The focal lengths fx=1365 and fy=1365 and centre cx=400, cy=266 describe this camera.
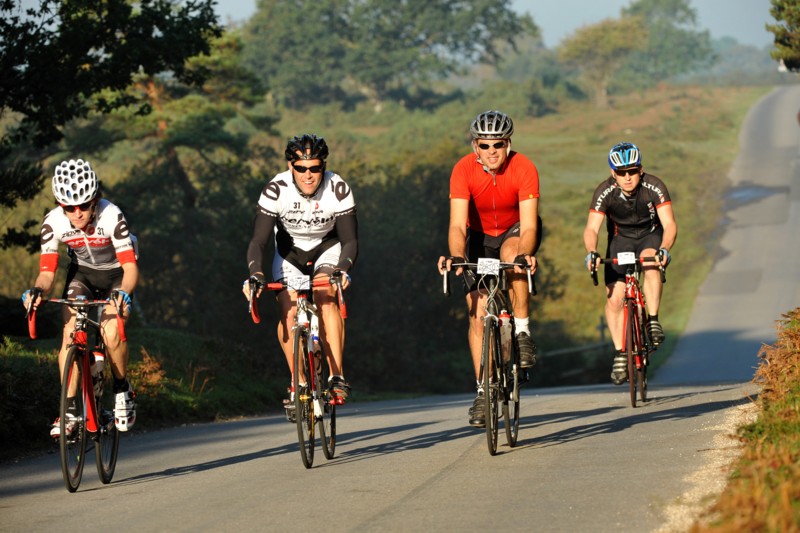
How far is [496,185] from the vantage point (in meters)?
11.0

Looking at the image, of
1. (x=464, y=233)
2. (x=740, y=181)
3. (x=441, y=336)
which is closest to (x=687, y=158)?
(x=740, y=181)

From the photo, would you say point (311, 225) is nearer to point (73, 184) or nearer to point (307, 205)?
point (307, 205)

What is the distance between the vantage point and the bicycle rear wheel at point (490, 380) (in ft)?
33.2

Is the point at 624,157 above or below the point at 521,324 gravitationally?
above

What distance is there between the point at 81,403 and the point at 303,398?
1620 mm

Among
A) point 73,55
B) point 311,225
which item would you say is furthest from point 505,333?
point 73,55

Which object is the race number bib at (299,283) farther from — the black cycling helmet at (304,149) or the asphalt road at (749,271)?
the asphalt road at (749,271)

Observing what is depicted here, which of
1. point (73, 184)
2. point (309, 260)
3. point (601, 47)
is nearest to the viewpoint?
point (73, 184)

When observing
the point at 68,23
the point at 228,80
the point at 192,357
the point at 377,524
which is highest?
the point at 228,80

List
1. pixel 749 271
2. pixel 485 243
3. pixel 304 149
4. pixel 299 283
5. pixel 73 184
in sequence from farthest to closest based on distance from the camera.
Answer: pixel 749 271, pixel 485 243, pixel 304 149, pixel 299 283, pixel 73 184

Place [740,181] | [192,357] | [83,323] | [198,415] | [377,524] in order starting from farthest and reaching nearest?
[740,181], [192,357], [198,415], [83,323], [377,524]

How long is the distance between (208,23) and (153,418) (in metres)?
11.3

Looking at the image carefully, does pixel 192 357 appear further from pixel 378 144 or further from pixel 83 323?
pixel 378 144

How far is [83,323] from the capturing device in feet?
32.6
